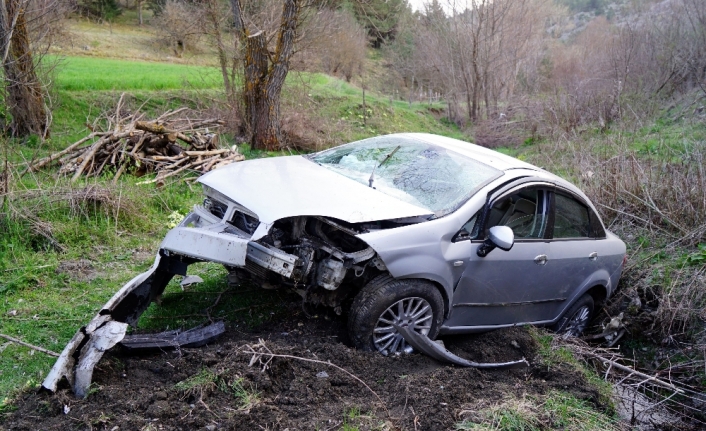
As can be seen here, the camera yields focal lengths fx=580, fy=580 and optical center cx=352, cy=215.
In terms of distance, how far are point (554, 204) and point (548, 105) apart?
1289cm

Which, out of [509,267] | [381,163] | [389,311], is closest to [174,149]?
[381,163]

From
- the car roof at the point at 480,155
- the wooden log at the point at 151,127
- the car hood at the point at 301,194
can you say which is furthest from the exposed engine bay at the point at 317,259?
the wooden log at the point at 151,127

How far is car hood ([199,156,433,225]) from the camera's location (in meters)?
4.54

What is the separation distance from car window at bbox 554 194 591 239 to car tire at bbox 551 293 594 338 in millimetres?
823

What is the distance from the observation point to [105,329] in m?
4.21

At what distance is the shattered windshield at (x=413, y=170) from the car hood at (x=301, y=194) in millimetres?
199

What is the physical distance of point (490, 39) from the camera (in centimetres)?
2575

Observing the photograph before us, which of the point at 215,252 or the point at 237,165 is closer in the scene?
the point at 215,252

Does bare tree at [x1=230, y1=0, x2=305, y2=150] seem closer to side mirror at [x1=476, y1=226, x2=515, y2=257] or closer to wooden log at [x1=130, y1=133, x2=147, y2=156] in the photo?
wooden log at [x1=130, y1=133, x2=147, y2=156]

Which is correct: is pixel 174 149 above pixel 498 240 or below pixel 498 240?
below

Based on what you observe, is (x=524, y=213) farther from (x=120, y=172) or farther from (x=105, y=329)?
(x=120, y=172)

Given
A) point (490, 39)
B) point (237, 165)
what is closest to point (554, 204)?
point (237, 165)

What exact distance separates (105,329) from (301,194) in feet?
5.94

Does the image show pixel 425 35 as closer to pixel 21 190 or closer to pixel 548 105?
pixel 548 105
